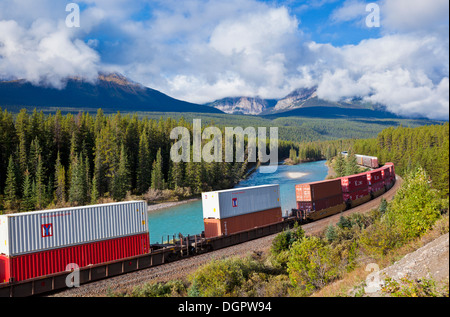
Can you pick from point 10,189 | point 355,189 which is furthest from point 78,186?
point 355,189

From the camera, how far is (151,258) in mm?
24406

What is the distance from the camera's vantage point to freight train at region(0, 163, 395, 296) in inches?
742

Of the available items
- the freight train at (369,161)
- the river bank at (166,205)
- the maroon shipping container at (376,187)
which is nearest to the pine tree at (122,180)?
the river bank at (166,205)

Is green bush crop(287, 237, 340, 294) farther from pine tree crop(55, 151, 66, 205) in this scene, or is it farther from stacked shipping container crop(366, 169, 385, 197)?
pine tree crop(55, 151, 66, 205)

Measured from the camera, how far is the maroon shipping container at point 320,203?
136 ft

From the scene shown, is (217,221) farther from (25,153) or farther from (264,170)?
(264,170)

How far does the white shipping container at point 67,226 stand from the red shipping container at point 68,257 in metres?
0.34

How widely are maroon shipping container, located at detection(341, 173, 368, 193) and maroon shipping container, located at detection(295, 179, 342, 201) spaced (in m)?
3.62

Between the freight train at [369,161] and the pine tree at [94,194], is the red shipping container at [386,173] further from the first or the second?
the pine tree at [94,194]

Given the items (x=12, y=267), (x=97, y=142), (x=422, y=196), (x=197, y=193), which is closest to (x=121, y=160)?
(x=97, y=142)

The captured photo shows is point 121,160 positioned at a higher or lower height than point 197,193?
higher

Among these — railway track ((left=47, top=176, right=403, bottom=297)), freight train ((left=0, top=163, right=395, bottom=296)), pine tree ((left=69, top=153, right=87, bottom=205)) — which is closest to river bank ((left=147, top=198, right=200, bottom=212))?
pine tree ((left=69, top=153, right=87, bottom=205))

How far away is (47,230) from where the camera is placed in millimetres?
19812

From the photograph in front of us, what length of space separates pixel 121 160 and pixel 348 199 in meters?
46.8
